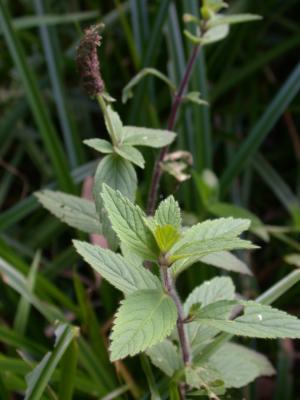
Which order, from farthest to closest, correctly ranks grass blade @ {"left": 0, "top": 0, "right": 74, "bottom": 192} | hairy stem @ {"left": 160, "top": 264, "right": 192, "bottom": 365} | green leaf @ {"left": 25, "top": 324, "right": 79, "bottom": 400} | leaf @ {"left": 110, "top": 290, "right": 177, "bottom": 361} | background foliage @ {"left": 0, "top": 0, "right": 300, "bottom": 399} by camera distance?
grass blade @ {"left": 0, "top": 0, "right": 74, "bottom": 192}
background foliage @ {"left": 0, "top": 0, "right": 300, "bottom": 399}
green leaf @ {"left": 25, "top": 324, "right": 79, "bottom": 400}
hairy stem @ {"left": 160, "top": 264, "right": 192, "bottom": 365}
leaf @ {"left": 110, "top": 290, "right": 177, "bottom": 361}

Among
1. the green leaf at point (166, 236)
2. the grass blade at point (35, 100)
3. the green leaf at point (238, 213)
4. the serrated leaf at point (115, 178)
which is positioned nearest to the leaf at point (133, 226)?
the green leaf at point (166, 236)

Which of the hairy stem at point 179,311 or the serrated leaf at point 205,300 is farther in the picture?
the serrated leaf at point 205,300

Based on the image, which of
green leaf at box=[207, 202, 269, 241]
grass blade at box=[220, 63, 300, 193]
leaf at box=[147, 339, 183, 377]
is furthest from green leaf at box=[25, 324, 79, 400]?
grass blade at box=[220, 63, 300, 193]

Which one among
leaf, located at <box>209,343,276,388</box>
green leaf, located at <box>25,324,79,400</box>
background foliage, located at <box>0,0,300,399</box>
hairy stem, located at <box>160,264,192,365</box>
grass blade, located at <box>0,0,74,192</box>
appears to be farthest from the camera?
grass blade, located at <box>0,0,74,192</box>

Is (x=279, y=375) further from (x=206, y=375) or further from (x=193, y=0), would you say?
(x=193, y=0)

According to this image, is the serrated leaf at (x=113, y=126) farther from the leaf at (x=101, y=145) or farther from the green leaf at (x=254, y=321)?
the green leaf at (x=254, y=321)

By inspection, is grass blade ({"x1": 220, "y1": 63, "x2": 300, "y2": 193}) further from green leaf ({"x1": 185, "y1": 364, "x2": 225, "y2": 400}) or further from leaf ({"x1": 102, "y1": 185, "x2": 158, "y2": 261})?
leaf ({"x1": 102, "y1": 185, "x2": 158, "y2": 261})
